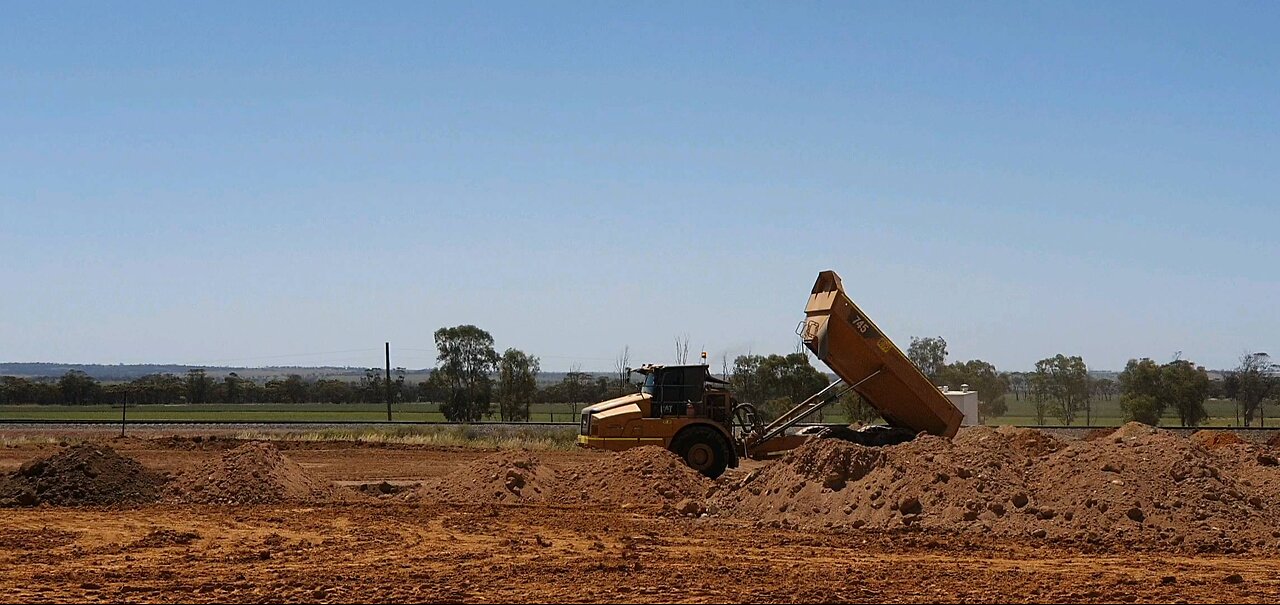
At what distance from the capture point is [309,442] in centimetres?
3753

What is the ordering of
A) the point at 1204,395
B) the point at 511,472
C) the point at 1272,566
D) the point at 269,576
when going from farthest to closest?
the point at 1204,395 < the point at 511,472 < the point at 1272,566 < the point at 269,576

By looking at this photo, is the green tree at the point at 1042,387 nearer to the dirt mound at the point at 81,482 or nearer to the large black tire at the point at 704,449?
the large black tire at the point at 704,449

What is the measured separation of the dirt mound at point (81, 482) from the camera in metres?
20.5

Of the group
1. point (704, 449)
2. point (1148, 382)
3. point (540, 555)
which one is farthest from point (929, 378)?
point (540, 555)

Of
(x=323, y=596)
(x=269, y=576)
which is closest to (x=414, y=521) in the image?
(x=269, y=576)

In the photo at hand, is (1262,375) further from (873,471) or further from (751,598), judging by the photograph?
(751,598)

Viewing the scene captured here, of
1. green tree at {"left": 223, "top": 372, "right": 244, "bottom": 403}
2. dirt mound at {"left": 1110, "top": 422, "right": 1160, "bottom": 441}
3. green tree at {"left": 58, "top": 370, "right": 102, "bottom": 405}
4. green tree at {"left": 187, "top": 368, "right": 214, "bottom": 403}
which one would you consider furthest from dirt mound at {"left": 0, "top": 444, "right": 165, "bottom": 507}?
green tree at {"left": 223, "top": 372, "right": 244, "bottom": 403}

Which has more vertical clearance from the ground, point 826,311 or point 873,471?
point 826,311

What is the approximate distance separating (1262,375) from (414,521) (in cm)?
6074

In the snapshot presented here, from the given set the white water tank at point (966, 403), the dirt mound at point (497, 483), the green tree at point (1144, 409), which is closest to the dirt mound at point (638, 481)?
the dirt mound at point (497, 483)

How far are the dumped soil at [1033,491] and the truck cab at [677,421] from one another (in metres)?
3.49

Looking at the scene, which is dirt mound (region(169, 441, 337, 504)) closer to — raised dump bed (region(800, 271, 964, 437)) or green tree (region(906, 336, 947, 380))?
raised dump bed (region(800, 271, 964, 437))

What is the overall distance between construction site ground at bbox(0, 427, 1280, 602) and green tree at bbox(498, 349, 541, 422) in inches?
1798

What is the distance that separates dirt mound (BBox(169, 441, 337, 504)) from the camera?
2084 centimetres
